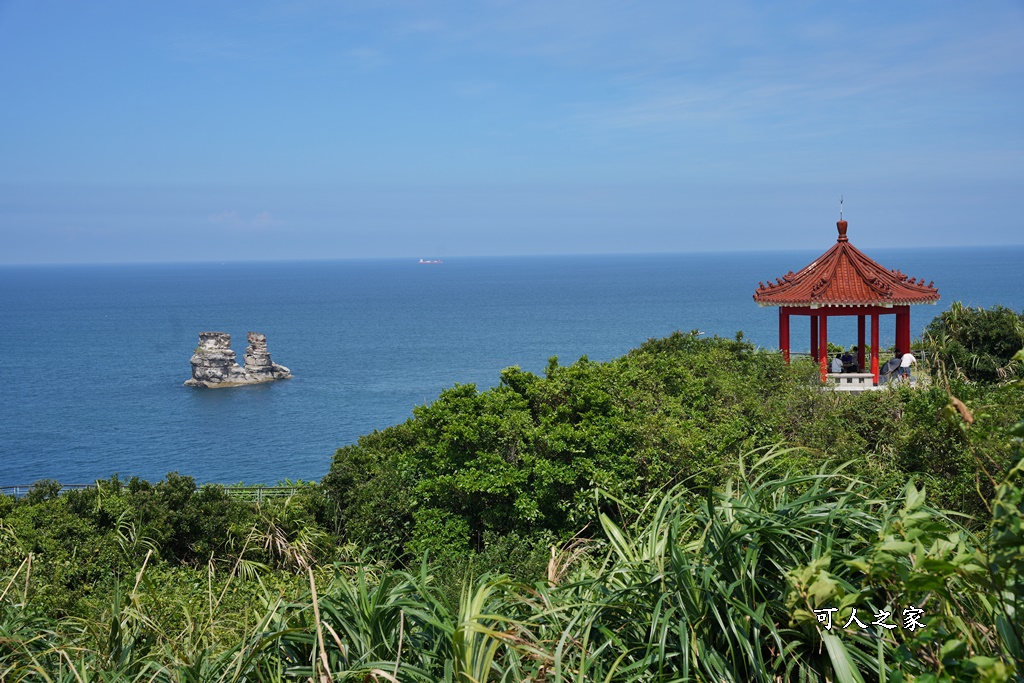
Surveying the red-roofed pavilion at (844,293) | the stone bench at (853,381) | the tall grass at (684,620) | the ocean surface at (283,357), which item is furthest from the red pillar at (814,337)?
the ocean surface at (283,357)

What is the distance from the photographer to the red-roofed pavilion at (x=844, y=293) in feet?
69.6

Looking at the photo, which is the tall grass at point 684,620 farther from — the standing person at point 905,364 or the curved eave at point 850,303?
the standing person at point 905,364

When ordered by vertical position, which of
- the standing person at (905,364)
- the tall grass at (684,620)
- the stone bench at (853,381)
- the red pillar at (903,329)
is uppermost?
the tall grass at (684,620)

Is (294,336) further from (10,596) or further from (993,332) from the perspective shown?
(10,596)

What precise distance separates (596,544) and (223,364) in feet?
233

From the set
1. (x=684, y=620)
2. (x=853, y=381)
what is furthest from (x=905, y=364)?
(x=684, y=620)

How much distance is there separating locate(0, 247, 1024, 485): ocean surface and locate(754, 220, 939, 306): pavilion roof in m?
26.7

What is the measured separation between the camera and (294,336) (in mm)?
111375

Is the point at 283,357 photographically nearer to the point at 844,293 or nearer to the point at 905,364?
the point at 844,293

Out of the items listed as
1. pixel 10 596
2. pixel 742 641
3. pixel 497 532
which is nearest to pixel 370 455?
pixel 497 532

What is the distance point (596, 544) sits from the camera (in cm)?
650

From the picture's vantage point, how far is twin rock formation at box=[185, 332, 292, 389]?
72.9 metres

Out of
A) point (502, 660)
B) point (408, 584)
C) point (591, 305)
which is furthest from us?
point (591, 305)

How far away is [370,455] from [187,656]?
12.2m
